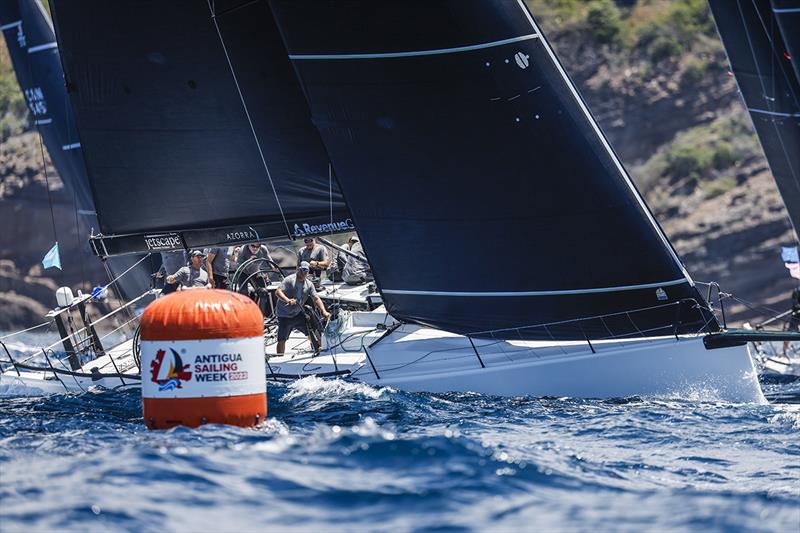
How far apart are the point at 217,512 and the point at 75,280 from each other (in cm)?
2534

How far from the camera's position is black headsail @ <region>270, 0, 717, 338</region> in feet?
38.2

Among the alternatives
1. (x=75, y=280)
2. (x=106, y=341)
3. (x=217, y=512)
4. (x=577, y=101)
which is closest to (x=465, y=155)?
(x=577, y=101)

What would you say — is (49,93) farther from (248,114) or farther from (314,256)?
(248,114)

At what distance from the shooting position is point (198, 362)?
8617 millimetres

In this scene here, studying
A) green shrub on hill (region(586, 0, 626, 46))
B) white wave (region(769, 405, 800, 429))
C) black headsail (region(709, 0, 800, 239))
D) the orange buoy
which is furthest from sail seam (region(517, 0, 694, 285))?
green shrub on hill (region(586, 0, 626, 46))

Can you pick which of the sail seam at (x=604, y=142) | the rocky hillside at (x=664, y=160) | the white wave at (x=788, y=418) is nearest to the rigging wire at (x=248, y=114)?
the sail seam at (x=604, y=142)

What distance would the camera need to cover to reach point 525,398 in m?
11.7

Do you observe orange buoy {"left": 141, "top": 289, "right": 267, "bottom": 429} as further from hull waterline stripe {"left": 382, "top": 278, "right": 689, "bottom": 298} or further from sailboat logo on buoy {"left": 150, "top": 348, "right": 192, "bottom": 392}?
hull waterline stripe {"left": 382, "top": 278, "right": 689, "bottom": 298}

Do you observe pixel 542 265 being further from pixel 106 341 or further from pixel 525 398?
pixel 106 341

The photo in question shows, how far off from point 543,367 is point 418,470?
436 cm

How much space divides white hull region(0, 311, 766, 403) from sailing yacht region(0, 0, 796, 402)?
0.02 m

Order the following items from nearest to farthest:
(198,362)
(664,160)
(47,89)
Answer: (198,362), (47,89), (664,160)

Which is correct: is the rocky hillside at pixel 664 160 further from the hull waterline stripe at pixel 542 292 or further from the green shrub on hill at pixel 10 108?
the hull waterline stripe at pixel 542 292

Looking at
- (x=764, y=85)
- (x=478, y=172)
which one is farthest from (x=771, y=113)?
(x=478, y=172)
